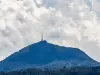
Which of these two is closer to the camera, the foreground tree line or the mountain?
the foreground tree line

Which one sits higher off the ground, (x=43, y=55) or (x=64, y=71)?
(x=43, y=55)

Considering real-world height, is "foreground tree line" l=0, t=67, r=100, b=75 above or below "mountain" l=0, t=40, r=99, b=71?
below

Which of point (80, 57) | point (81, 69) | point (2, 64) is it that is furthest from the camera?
point (80, 57)

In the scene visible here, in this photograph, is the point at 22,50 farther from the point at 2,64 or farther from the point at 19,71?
the point at 19,71

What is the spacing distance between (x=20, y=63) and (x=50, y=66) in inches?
240

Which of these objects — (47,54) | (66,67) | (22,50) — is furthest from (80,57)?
(66,67)

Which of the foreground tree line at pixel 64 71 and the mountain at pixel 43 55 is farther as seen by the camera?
the mountain at pixel 43 55

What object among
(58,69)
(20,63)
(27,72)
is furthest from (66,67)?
(20,63)

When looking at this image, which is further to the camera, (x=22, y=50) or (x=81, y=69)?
(x=22, y=50)

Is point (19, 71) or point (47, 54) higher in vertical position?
point (47, 54)

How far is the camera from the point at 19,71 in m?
29.0

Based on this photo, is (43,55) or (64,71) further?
(43,55)

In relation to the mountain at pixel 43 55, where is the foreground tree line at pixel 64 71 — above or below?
below

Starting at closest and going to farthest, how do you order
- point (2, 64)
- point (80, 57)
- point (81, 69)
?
point (81, 69), point (2, 64), point (80, 57)
